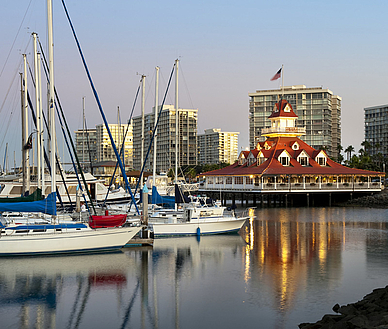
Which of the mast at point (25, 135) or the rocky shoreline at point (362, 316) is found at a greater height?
the mast at point (25, 135)

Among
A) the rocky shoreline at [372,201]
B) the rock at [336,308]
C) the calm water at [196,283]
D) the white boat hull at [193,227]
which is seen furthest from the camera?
the rocky shoreline at [372,201]

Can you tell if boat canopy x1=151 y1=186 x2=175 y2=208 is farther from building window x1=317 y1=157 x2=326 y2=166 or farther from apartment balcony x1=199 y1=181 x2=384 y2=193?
building window x1=317 y1=157 x2=326 y2=166

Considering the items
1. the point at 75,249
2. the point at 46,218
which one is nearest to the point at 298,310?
the point at 75,249

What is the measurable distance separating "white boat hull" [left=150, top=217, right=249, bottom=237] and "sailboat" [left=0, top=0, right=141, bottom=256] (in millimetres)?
6218

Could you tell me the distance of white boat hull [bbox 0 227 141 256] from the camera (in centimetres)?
2562

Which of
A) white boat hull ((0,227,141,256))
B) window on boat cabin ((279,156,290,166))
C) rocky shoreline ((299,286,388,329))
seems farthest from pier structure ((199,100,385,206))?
rocky shoreline ((299,286,388,329))

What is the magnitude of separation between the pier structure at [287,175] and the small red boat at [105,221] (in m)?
41.1

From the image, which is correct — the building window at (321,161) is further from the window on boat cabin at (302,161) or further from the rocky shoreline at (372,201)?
the rocky shoreline at (372,201)

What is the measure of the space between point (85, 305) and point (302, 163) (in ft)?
196

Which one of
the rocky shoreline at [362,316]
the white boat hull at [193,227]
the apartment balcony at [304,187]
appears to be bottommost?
the rocky shoreline at [362,316]

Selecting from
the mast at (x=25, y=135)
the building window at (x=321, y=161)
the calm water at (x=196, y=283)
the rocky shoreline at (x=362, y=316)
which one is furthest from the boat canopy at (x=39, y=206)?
the building window at (x=321, y=161)

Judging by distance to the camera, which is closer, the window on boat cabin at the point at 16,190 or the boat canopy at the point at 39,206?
the boat canopy at the point at 39,206

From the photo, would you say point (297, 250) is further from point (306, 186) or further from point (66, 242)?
point (306, 186)

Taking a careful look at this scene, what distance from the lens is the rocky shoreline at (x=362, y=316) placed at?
43.0 feet
